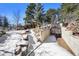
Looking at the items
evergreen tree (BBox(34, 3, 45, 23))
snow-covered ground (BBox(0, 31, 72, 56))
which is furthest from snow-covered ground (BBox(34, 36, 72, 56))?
evergreen tree (BBox(34, 3, 45, 23))

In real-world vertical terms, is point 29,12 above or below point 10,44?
above

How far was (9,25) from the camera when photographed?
231 centimetres

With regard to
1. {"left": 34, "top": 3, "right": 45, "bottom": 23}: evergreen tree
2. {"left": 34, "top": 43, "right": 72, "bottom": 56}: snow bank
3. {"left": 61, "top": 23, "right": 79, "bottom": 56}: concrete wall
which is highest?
{"left": 34, "top": 3, "right": 45, "bottom": 23}: evergreen tree

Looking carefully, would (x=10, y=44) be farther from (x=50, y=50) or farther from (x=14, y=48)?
(x=50, y=50)

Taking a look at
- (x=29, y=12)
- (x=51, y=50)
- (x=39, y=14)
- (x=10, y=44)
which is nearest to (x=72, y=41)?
(x=51, y=50)

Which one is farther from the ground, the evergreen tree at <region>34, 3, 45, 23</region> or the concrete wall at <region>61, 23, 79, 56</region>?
the evergreen tree at <region>34, 3, 45, 23</region>

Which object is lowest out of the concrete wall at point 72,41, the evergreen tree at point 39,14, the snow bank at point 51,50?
the snow bank at point 51,50

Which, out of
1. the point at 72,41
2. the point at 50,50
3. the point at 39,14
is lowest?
the point at 50,50

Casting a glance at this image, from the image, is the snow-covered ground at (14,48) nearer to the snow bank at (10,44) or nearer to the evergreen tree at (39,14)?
the snow bank at (10,44)

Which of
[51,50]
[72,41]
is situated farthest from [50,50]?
[72,41]

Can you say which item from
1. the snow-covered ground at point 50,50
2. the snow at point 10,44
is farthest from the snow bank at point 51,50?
the snow at point 10,44

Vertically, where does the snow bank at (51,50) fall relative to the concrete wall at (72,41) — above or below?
below

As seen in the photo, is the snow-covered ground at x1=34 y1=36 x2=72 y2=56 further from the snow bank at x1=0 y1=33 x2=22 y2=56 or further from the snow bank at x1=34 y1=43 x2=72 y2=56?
the snow bank at x1=0 y1=33 x2=22 y2=56

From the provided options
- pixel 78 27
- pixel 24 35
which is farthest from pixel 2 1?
pixel 78 27
